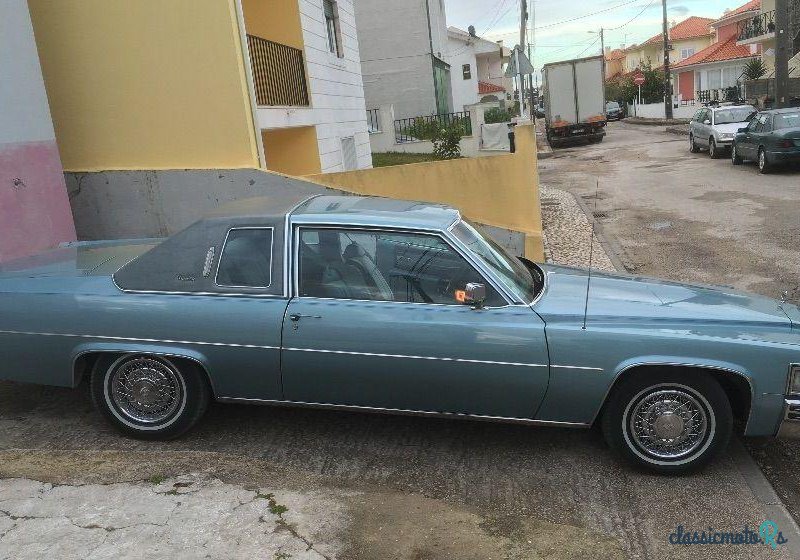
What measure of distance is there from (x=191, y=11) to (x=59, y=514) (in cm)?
696

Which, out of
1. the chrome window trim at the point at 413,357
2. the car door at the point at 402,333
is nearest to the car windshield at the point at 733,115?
the car door at the point at 402,333

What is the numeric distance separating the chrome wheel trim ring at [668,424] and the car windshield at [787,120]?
1502cm

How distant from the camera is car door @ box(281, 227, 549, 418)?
3982 millimetres

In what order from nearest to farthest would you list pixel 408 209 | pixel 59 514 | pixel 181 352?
1. pixel 59 514
2. pixel 181 352
3. pixel 408 209

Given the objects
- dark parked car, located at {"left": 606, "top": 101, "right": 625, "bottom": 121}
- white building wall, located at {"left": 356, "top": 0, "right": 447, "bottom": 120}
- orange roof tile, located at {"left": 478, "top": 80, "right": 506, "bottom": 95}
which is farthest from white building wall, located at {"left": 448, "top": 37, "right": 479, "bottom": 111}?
white building wall, located at {"left": 356, "top": 0, "right": 447, "bottom": 120}

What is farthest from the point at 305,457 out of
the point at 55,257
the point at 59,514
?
the point at 55,257

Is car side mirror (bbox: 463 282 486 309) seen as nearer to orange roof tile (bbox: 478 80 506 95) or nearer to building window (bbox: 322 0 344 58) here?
building window (bbox: 322 0 344 58)

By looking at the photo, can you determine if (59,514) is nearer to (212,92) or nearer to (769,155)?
(212,92)

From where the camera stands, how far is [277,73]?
1113 centimetres

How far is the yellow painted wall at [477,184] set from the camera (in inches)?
366

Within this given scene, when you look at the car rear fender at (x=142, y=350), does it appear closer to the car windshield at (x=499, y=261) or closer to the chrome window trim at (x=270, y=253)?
the chrome window trim at (x=270, y=253)

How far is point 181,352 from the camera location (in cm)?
423

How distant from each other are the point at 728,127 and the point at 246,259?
801 inches

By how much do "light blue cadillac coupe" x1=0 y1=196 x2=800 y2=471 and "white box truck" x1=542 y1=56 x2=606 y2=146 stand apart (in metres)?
28.2
